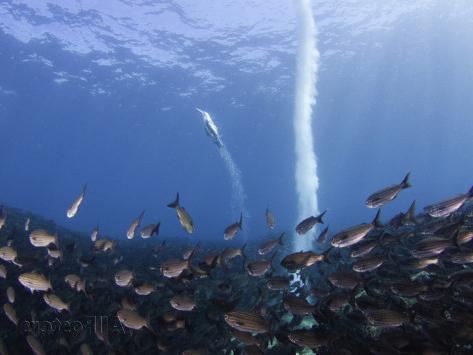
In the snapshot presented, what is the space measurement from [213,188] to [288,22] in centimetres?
12381

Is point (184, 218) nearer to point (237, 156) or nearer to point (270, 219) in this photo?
point (270, 219)

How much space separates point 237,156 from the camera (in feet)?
294

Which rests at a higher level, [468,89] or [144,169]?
[468,89]

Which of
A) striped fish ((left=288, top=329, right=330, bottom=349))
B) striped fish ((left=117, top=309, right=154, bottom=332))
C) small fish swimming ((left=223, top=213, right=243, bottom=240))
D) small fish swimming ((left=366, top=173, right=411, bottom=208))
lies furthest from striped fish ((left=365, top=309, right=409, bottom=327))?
small fish swimming ((left=223, top=213, right=243, bottom=240))

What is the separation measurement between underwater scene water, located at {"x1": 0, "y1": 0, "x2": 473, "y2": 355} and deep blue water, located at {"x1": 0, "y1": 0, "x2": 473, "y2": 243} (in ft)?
0.98

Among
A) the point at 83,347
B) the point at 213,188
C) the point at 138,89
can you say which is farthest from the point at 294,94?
the point at 213,188

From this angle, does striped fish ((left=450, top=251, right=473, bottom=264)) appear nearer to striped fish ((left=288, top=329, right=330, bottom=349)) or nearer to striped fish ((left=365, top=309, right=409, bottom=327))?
striped fish ((left=365, top=309, right=409, bottom=327))

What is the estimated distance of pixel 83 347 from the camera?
5.37 meters

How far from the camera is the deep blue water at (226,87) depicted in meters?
31.0

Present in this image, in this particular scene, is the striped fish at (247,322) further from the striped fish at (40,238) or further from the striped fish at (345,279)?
the striped fish at (40,238)

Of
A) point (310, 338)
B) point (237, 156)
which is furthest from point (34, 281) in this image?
Answer: point (237, 156)

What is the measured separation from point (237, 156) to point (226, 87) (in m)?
45.8

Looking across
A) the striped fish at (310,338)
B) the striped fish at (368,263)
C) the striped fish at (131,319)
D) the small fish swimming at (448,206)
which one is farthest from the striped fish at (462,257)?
the striped fish at (131,319)

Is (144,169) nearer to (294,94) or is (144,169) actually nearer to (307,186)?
(294,94)
